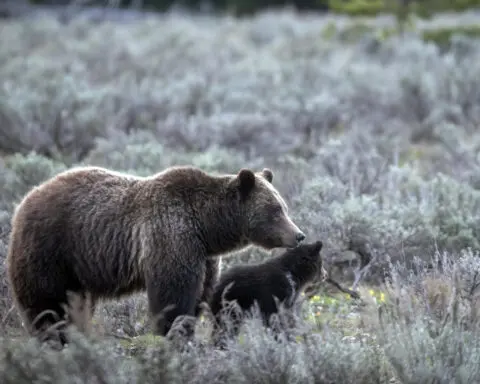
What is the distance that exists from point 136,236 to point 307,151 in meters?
7.46

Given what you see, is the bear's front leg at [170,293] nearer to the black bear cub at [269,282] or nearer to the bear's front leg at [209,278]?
the bear's front leg at [209,278]

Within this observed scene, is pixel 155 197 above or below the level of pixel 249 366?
above

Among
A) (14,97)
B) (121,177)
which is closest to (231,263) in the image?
(121,177)

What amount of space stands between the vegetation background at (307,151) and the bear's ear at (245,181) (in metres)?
1.01

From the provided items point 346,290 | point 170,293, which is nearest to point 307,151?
point 346,290

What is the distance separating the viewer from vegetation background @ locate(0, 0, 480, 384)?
5.20 m

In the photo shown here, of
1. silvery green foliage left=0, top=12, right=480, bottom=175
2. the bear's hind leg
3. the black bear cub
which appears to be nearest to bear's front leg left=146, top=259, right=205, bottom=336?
the black bear cub

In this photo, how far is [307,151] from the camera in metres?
13.3

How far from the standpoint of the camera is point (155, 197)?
6.17 meters

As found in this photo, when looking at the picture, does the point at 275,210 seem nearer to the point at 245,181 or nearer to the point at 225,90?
the point at 245,181

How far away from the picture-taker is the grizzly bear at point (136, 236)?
600cm

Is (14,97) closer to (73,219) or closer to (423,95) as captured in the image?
(423,95)

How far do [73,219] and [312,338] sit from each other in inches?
69.2

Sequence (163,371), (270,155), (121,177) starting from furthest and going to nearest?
(270,155), (121,177), (163,371)
